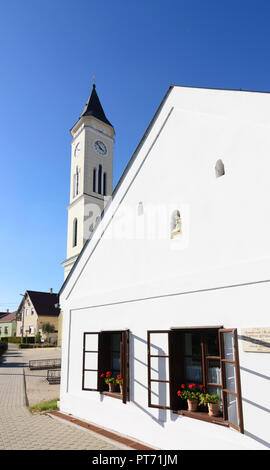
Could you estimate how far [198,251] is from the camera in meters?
6.00

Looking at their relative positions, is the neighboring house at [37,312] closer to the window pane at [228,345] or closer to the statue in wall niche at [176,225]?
the statue in wall niche at [176,225]

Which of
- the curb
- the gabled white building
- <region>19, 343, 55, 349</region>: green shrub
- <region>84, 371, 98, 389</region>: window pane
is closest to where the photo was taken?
the gabled white building

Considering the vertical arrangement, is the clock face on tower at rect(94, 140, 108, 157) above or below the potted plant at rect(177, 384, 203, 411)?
above

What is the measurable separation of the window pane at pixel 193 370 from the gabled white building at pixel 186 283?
2 centimetres

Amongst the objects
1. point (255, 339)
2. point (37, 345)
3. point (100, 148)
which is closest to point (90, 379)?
point (255, 339)

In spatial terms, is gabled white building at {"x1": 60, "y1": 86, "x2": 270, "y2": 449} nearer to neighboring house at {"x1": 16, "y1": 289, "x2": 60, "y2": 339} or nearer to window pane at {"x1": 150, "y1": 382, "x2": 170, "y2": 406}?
window pane at {"x1": 150, "y1": 382, "x2": 170, "y2": 406}

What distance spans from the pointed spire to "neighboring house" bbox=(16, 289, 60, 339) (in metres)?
25.8

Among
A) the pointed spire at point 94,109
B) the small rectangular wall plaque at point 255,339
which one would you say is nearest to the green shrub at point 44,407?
the small rectangular wall plaque at point 255,339

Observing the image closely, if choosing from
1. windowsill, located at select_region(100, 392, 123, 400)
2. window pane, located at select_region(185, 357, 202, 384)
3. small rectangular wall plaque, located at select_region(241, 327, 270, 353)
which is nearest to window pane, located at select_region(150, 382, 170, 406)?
window pane, located at select_region(185, 357, 202, 384)

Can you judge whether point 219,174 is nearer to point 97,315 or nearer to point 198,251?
point 198,251

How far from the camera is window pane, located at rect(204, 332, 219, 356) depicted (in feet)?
18.4

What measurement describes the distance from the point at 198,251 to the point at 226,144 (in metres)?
2.00
